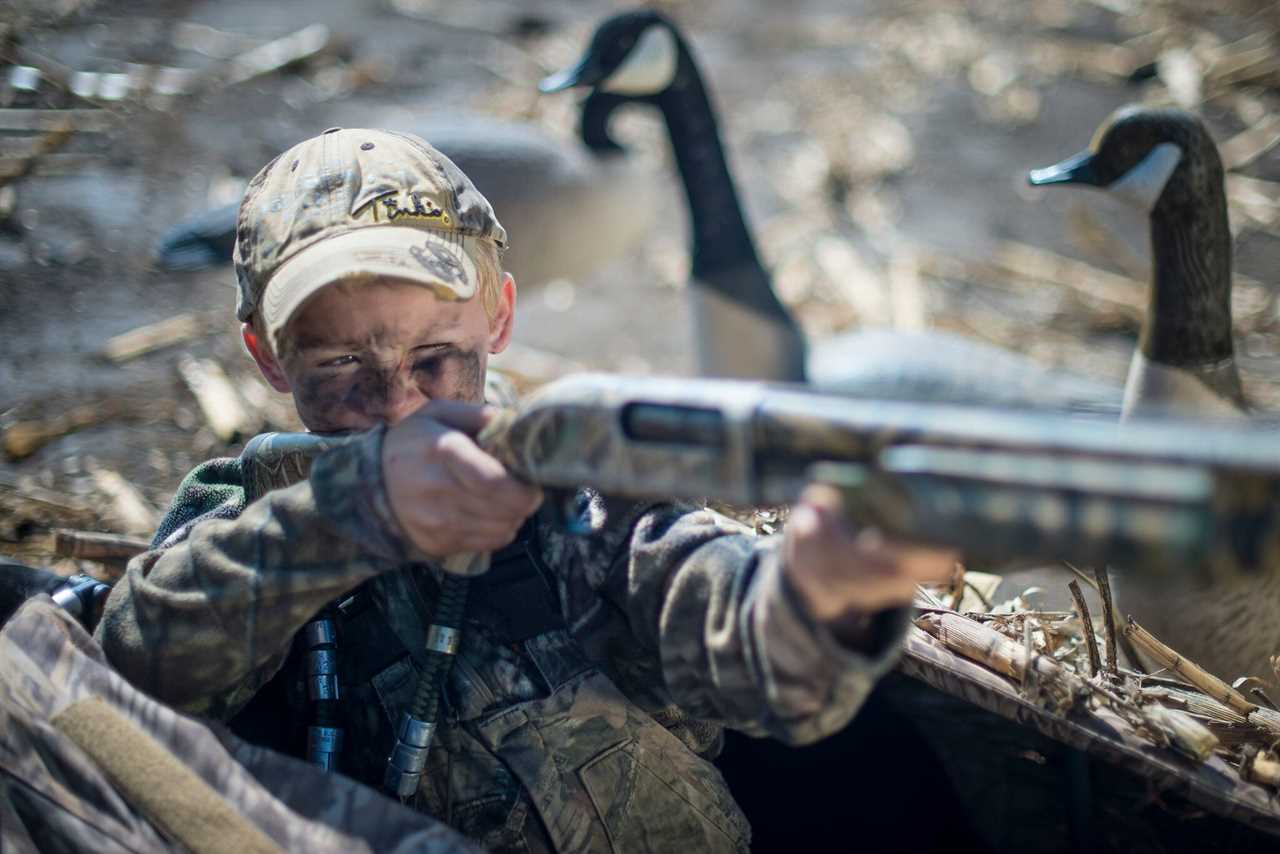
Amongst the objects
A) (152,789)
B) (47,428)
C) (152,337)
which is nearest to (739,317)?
(152,337)

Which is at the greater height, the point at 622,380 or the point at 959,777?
the point at 622,380

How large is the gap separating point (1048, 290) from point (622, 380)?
512 centimetres

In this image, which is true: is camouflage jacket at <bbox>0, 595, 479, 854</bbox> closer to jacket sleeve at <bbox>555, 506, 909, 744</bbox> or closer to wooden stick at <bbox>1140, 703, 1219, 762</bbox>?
jacket sleeve at <bbox>555, 506, 909, 744</bbox>

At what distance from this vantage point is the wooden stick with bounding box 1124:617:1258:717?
2.35 metres

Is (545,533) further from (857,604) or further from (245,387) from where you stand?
(245,387)

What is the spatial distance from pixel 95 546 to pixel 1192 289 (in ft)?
10.4

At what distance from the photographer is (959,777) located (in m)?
2.92

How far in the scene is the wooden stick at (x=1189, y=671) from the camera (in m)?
2.35

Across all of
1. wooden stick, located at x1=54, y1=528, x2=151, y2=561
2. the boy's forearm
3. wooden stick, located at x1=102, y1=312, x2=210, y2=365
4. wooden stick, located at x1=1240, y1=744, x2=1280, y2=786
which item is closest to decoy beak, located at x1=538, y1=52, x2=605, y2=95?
wooden stick, located at x1=102, y1=312, x2=210, y2=365

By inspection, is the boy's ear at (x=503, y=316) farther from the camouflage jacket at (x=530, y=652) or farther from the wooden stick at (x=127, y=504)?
the wooden stick at (x=127, y=504)

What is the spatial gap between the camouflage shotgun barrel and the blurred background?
238 cm

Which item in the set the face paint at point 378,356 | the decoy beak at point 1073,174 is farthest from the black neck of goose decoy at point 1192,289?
the face paint at point 378,356

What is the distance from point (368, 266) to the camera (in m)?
1.88

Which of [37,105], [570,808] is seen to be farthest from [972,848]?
[37,105]
